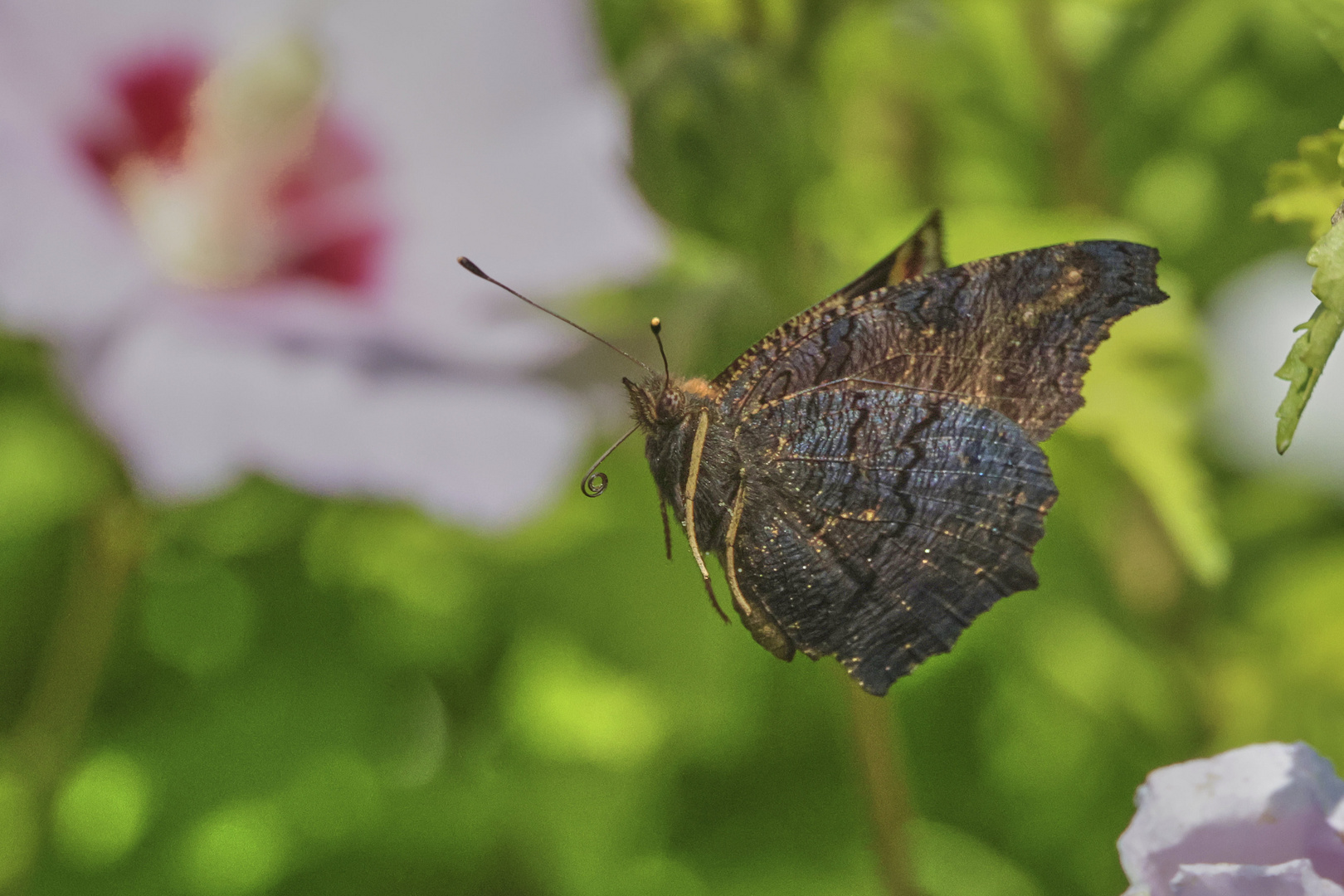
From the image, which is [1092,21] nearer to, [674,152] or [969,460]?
[674,152]

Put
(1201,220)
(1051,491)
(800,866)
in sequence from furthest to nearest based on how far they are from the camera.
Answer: (1201,220), (800,866), (1051,491)

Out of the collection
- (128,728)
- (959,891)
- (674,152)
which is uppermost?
(674,152)

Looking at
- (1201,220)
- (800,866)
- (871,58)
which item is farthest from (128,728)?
(1201,220)

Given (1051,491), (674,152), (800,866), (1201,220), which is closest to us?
(1051,491)

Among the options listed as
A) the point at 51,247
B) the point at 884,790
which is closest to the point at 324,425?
the point at 51,247

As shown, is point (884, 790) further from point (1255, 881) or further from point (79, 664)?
point (79, 664)

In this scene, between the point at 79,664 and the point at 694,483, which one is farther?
the point at 79,664
